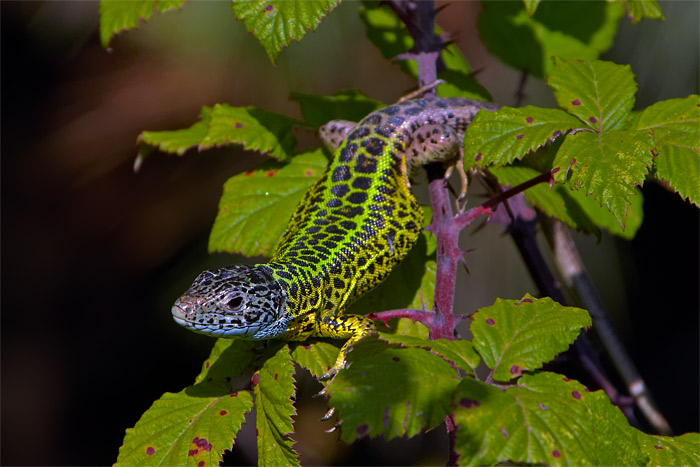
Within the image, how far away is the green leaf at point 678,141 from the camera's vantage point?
152 cm

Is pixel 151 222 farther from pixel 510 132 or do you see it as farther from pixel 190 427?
pixel 510 132

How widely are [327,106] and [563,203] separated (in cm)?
102

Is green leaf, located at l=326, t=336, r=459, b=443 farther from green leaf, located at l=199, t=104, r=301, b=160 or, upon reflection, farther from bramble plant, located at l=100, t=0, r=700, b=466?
green leaf, located at l=199, t=104, r=301, b=160

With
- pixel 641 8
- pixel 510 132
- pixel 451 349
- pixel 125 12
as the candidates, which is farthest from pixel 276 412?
pixel 641 8

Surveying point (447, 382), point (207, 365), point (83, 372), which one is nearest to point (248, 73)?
point (207, 365)

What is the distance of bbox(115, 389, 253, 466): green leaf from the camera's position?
5.16 feet

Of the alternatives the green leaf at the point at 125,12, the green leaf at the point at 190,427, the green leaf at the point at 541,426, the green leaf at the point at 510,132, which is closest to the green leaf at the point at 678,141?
the green leaf at the point at 510,132

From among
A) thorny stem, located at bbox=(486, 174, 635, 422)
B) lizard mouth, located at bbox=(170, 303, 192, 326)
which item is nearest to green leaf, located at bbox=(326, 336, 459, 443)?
lizard mouth, located at bbox=(170, 303, 192, 326)

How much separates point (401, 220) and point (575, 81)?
845 millimetres

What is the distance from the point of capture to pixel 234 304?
2020 millimetres

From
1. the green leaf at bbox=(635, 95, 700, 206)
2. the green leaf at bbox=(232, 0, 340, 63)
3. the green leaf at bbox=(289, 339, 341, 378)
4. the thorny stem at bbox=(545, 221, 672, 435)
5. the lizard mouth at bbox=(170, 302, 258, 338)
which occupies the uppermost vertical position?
the green leaf at bbox=(232, 0, 340, 63)

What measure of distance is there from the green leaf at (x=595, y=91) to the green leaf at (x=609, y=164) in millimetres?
111

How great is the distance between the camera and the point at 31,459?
5207 mm

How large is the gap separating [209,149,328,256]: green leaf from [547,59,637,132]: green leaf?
1024mm
